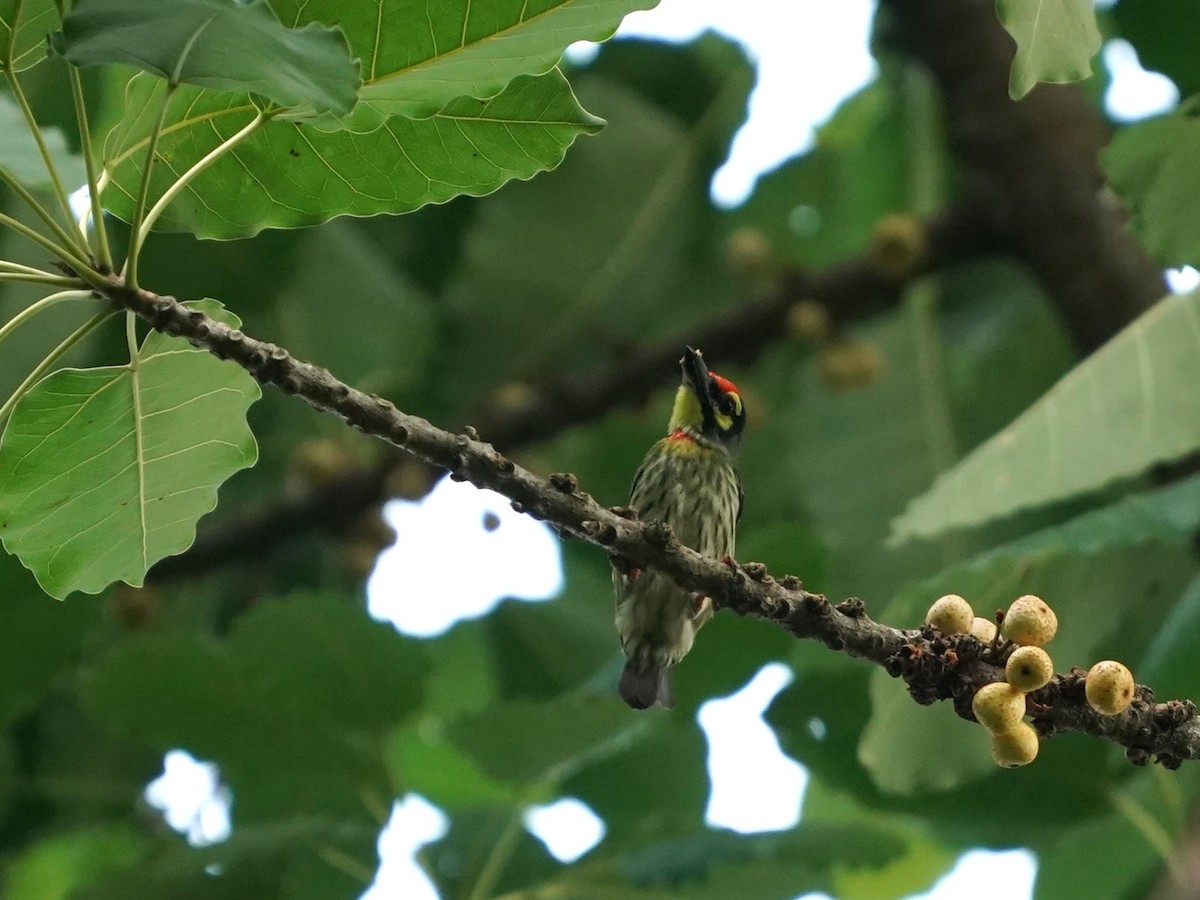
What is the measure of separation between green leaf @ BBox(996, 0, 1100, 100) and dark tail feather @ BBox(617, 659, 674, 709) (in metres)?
1.89

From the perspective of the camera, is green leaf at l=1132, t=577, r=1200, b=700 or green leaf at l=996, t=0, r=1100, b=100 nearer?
green leaf at l=996, t=0, r=1100, b=100

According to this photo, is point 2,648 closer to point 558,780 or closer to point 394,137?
point 558,780

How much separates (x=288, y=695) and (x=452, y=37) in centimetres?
269

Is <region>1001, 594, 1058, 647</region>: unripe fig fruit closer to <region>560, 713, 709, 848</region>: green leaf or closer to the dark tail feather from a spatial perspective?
the dark tail feather

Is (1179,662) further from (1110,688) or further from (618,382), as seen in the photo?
(618,382)

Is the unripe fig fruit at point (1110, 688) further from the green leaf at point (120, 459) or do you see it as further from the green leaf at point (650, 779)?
the green leaf at point (650, 779)

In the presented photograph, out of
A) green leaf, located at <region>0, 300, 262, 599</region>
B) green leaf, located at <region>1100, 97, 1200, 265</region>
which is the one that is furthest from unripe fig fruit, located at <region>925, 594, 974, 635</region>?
green leaf, located at <region>1100, 97, 1200, 265</region>

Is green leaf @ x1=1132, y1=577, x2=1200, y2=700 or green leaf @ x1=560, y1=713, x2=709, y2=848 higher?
green leaf @ x1=560, y1=713, x2=709, y2=848

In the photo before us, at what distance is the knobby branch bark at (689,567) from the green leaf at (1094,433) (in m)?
1.32

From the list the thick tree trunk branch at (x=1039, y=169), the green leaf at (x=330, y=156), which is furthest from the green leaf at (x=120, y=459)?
the thick tree trunk branch at (x=1039, y=169)

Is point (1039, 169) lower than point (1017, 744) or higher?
higher

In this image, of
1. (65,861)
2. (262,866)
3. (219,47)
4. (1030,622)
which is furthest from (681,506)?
(65,861)

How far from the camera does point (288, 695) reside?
4.24 meters

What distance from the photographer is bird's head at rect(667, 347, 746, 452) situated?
13.6 ft
